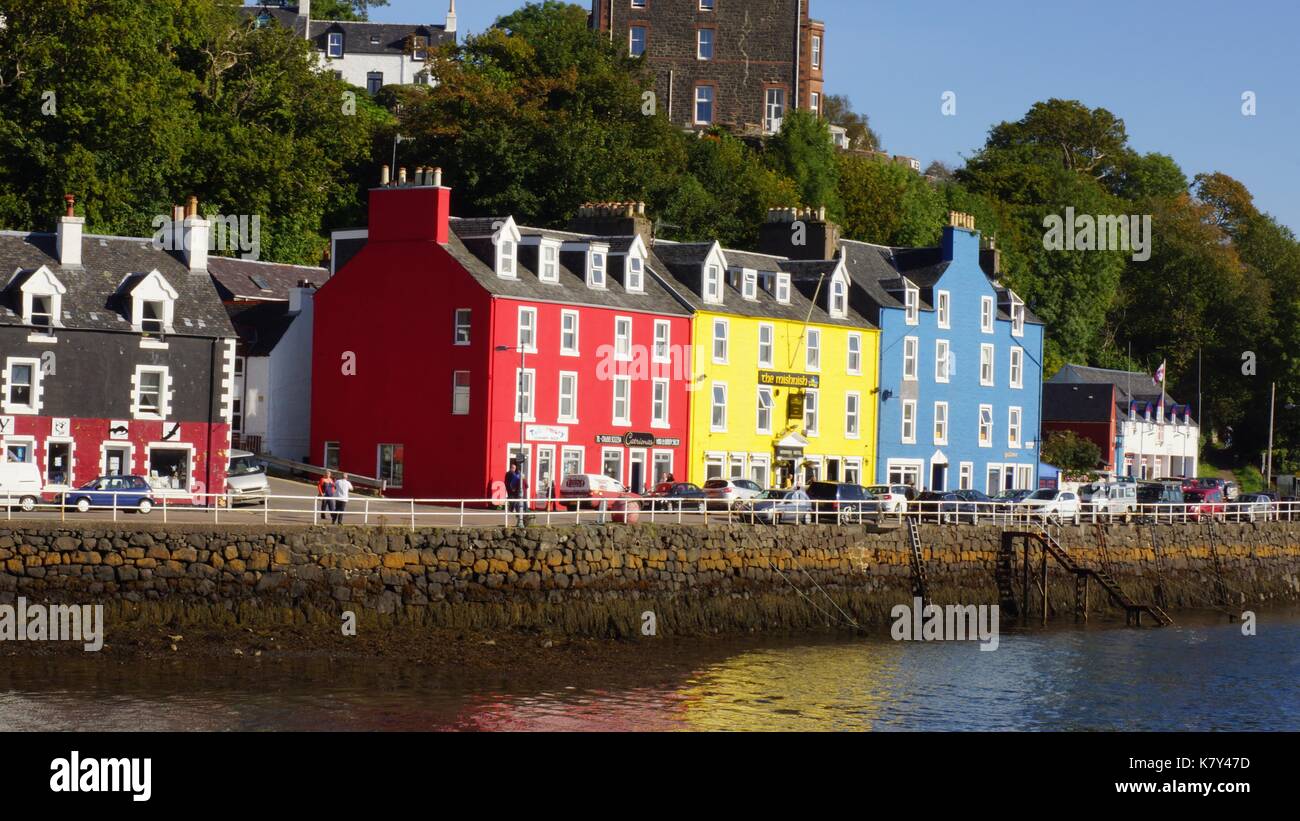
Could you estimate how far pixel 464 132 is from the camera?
90812mm

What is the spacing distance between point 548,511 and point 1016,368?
37.3 meters

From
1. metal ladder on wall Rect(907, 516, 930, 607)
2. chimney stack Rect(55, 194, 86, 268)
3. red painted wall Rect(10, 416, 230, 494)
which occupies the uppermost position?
chimney stack Rect(55, 194, 86, 268)

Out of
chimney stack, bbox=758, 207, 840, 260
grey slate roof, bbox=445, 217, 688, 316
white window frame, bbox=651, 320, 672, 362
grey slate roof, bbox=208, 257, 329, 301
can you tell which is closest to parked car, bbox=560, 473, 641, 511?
grey slate roof, bbox=445, 217, 688, 316

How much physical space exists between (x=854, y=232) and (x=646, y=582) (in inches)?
2413

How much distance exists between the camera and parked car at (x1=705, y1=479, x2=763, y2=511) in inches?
2312

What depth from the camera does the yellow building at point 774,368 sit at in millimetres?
68312

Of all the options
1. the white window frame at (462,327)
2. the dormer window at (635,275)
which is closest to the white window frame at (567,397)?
the white window frame at (462,327)

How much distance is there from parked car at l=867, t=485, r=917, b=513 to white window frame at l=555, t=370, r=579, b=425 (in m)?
10.4

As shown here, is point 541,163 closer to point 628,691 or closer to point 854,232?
point 854,232

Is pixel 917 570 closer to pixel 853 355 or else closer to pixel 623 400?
pixel 623 400

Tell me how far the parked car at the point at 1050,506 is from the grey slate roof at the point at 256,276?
29.6 metres

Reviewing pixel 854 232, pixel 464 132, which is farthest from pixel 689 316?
pixel 854 232

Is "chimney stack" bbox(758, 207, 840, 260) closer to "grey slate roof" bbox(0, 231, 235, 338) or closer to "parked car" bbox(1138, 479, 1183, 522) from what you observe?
"parked car" bbox(1138, 479, 1183, 522)
